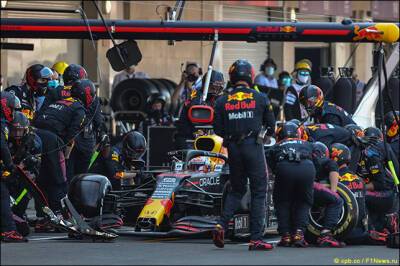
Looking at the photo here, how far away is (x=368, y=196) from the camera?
14.8 m

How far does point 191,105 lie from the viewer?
654 inches

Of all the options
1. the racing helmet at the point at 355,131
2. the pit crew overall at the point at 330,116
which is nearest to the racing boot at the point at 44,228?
the pit crew overall at the point at 330,116

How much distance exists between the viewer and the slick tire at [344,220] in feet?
46.2

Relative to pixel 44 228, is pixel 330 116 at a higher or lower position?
higher

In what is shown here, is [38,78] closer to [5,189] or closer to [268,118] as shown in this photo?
[5,189]

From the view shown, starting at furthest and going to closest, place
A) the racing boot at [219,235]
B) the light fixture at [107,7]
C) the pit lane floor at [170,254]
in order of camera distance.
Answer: the light fixture at [107,7] → the racing boot at [219,235] → the pit lane floor at [170,254]

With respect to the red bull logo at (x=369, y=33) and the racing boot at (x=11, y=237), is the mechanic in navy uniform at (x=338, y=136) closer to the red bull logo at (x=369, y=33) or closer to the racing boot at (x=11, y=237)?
the red bull logo at (x=369, y=33)

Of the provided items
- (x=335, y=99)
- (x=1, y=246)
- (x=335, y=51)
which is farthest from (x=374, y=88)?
(x=335, y=51)

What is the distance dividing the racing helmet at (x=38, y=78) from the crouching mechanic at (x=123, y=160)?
1.13 metres

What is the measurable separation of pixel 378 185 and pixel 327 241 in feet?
4.01

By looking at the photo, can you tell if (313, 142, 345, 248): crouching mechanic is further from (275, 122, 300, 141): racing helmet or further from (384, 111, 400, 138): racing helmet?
(384, 111, 400, 138): racing helmet

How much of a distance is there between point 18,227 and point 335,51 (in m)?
22.1

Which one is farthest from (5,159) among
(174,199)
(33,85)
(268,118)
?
(33,85)

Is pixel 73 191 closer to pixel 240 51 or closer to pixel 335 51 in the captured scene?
pixel 240 51
